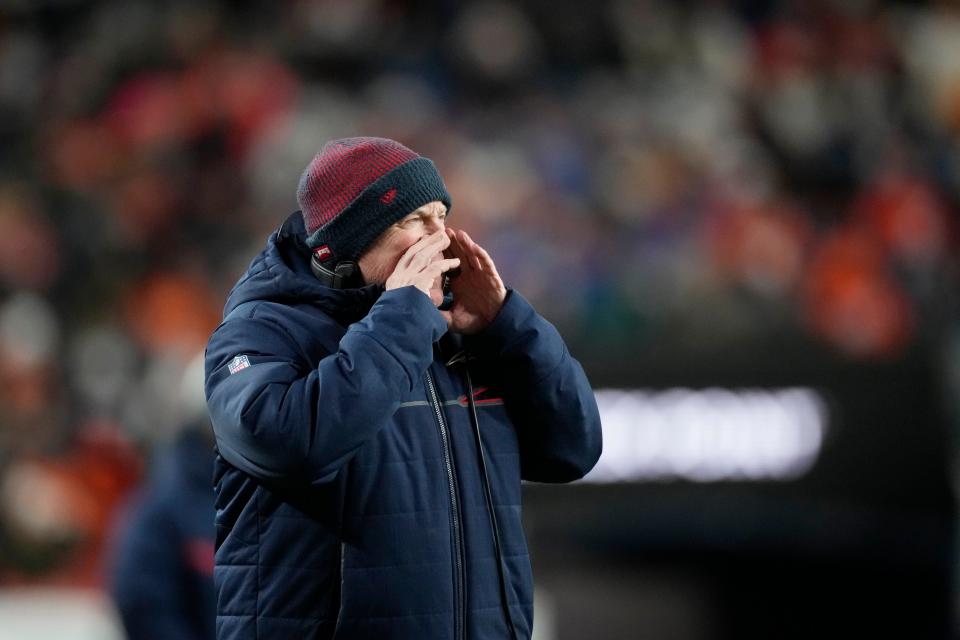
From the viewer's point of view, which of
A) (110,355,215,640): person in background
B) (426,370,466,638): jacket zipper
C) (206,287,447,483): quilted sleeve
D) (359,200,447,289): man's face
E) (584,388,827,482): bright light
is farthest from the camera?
(584,388,827,482): bright light

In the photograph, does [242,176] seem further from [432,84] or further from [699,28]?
[699,28]

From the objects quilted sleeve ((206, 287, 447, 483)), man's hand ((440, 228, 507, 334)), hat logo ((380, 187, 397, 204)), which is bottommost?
quilted sleeve ((206, 287, 447, 483))

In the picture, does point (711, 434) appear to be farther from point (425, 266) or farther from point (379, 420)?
point (379, 420)

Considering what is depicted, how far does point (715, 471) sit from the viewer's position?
5516 mm

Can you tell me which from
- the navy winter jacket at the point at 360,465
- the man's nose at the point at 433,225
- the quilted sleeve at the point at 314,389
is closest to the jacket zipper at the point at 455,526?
the navy winter jacket at the point at 360,465

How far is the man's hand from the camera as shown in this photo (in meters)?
2.04

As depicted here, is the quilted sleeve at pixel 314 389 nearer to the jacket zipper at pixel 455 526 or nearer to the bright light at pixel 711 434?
the jacket zipper at pixel 455 526

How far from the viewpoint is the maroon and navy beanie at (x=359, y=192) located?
2.00m

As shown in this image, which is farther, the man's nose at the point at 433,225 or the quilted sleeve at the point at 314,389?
the man's nose at the point at 433,225

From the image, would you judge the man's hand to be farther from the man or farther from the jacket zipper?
the jacket zipper

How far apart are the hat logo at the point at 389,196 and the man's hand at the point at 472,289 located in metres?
0.11

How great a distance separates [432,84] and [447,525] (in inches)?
256

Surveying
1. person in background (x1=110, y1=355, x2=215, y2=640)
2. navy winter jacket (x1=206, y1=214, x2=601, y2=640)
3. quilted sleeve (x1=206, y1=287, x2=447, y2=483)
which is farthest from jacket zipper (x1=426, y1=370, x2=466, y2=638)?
person in background (x1=110, y1=355, x2=215, y2=640)

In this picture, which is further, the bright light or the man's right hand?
the bright light
